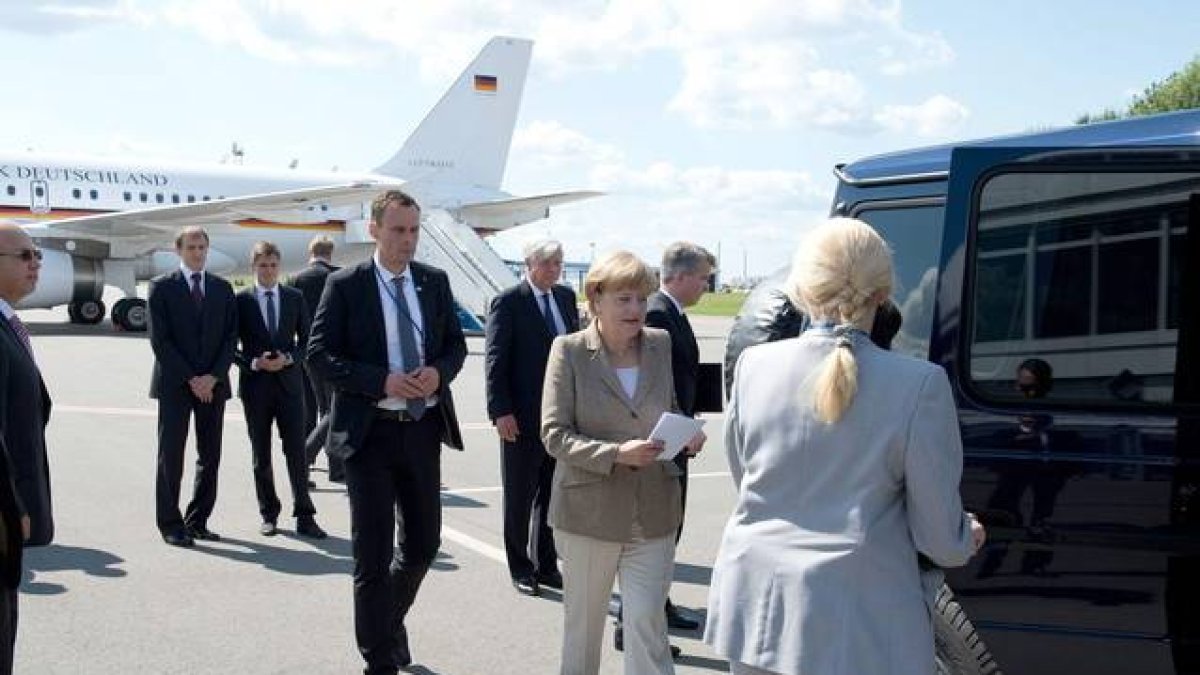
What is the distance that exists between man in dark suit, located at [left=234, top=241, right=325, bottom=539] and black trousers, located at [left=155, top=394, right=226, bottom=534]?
261 millimetres

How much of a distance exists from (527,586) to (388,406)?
6.49 feet

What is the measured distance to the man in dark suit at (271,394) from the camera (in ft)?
27.0

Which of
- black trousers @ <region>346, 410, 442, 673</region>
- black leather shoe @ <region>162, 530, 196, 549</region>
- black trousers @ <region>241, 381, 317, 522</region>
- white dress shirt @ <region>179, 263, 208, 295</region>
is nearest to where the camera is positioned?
black trousers @ <region>346, 410, 442, 673</region>

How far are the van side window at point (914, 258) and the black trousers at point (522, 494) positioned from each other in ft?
8.85

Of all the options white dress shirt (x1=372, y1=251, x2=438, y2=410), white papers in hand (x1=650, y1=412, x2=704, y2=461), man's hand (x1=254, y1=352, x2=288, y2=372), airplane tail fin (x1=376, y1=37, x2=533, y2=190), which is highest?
airplane tail fin (x1=376, y1=37, x2=533, y2=190)

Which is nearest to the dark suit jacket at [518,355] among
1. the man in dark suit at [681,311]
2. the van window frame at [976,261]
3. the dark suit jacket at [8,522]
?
the man in dark suit at [681,311]

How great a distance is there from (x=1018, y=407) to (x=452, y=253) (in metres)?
26.7

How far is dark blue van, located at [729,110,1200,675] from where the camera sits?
3.91m

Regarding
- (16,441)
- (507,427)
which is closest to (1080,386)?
(507,427)

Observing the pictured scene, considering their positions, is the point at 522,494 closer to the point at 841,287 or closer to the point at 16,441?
the point at 16,441

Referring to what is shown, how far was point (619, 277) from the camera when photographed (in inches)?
176

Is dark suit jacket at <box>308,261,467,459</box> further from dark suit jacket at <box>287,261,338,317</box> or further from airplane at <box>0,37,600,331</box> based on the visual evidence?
airplane at <box>0,37,600,331</box>

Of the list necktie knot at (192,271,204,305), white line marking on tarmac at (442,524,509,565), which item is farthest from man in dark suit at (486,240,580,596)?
necktie knot at (192,271,204,305)

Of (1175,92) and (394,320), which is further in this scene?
(1175,92)
